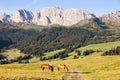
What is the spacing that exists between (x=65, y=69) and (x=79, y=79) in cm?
3129

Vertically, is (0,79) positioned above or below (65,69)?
above

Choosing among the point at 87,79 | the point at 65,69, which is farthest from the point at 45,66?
the point at 87,79

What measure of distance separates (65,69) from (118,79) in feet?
108

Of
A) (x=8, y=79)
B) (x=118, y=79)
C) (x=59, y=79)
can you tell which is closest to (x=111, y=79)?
(x=118, y=79)

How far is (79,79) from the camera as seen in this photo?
5488cm

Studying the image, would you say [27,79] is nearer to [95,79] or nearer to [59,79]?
[59,79]

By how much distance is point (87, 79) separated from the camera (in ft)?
186

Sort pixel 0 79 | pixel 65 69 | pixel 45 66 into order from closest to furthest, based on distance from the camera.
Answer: pixel 0 79 → pixel 45 66 → pixel 65 69

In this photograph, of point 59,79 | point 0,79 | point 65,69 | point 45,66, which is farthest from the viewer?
point 65,69

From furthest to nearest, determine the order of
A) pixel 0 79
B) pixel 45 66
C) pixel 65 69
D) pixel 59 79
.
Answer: pixel 65 69, pixel 45 66, pixel 59 79, pixel 0 79

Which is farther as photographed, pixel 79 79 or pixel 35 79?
pixel 79 79

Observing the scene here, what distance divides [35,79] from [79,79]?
9511 mm

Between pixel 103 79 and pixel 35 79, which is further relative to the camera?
pixel 103 79

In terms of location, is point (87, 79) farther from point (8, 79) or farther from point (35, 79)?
point (8, 79)
